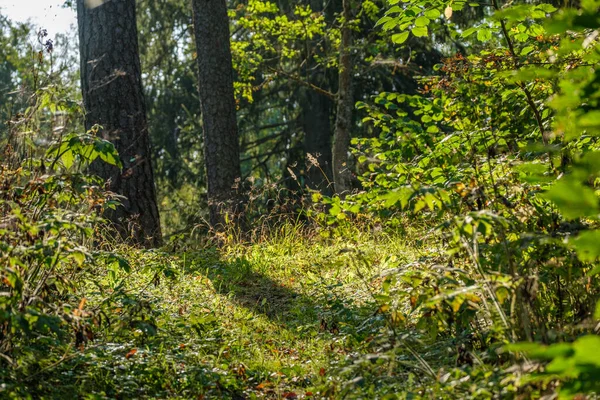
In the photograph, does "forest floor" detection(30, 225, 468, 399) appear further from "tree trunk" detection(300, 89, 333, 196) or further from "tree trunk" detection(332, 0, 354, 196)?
"tree trunk" detection(300, 89, 333, 196)

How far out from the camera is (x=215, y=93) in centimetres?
924

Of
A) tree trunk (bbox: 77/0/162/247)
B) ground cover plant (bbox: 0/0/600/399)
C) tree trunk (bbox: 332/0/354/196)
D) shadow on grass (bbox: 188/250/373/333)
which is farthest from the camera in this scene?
tree trunk (bbox: 332/0/354/196)

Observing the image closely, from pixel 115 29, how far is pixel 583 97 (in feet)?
22.7

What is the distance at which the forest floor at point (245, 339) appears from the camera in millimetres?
3047

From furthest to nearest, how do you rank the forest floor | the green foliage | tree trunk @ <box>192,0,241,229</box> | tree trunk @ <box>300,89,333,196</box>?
1. tree trunk @ <box>300,89,333,196</box>
2. tree trunk @ <box>192,0,241,229</box>
3. the forest floor
4. the green foliage

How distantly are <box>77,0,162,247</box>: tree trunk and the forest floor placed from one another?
1449mm

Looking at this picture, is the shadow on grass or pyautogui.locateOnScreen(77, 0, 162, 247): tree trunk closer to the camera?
the shadow on grass

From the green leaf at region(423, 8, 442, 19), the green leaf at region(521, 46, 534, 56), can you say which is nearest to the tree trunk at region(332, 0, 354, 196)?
the green leaf at region(521, 46, 534, 56)

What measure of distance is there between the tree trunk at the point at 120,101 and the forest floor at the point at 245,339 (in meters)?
1.45

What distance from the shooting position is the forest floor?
10.00 ft

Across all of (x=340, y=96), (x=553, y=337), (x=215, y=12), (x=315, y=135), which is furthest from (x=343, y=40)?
(x=553, y=337)

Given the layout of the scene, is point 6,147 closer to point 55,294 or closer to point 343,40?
point 55,294

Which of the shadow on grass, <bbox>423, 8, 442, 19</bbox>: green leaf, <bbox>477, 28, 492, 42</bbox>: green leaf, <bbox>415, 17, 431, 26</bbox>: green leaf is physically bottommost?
the shadow on grass

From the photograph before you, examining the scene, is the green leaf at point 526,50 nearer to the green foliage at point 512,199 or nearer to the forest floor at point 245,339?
the green foliage at point 512,199
